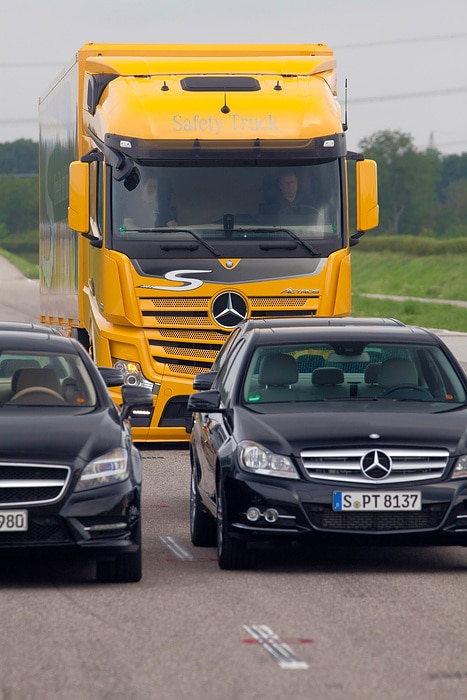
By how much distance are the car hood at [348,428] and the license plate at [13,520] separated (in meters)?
1.50

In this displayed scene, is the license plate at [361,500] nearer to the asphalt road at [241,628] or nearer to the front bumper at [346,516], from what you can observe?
the front bumper at [346,516]

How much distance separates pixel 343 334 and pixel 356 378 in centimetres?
33

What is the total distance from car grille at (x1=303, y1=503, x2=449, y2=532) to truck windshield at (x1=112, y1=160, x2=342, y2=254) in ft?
24.1

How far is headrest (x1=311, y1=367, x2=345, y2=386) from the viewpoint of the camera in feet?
36.6

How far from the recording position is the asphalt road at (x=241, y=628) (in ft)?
22.2

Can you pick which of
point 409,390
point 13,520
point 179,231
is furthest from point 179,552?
point 179,231

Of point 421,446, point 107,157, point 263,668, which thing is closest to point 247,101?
point 107,157

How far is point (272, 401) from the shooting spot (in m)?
10.8

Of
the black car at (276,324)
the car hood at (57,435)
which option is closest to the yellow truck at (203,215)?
the black car at (276,324)

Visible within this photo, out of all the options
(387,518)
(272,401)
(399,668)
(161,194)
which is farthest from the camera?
(161,194)

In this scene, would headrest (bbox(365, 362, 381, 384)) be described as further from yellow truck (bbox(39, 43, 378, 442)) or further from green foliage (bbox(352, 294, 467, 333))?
green foliage (bbox(352, 294, 467, 333))

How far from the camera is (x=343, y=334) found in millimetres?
11477

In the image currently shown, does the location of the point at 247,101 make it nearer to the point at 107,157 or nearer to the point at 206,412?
the point at 107,157

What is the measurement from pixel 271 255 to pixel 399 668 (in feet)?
32.9
